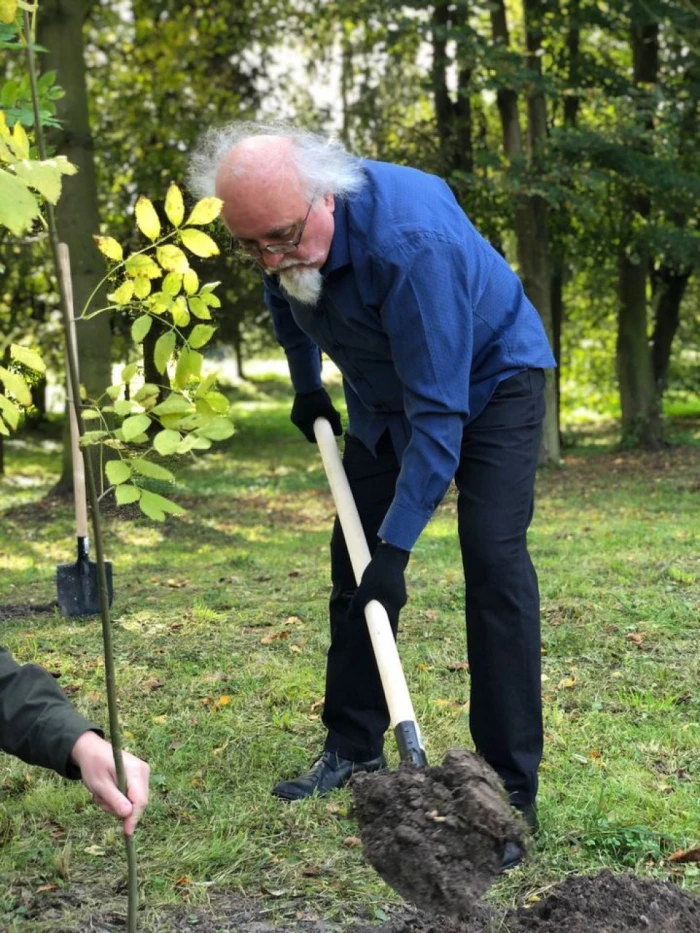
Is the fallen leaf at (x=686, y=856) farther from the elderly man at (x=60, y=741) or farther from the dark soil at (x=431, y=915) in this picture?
the elderly man at (x=60, y=741)

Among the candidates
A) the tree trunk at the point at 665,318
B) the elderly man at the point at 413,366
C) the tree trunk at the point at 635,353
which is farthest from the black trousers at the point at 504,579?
the tree trunk at the point at 665,318

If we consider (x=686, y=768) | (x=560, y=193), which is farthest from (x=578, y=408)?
(x=686, y=768)

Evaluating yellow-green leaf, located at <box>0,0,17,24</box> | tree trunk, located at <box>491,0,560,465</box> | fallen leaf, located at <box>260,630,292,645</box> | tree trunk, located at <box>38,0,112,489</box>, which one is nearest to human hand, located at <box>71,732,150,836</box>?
yellow-green leaf, located at <box>0,0,17,24</box>

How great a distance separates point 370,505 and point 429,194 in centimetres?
105

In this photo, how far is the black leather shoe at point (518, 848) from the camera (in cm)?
293

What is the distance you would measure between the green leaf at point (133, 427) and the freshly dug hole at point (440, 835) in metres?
1.23

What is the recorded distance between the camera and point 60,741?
2.03 metres

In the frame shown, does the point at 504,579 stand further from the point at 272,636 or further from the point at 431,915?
the point at 272,636

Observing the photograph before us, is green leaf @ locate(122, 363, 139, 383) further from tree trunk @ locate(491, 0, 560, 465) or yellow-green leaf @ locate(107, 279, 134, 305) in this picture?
tree trunk @ locate(491, 0, 560, 465)

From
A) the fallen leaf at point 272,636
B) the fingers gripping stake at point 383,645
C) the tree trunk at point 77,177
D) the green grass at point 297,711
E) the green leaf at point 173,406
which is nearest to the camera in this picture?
the green leaf at point 173,406

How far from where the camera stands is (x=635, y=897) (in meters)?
2.73

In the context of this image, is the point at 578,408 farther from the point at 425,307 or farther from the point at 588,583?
the point at 425,307

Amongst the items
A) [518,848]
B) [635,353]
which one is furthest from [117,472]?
[635,353]

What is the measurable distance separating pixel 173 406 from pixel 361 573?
1424mm
